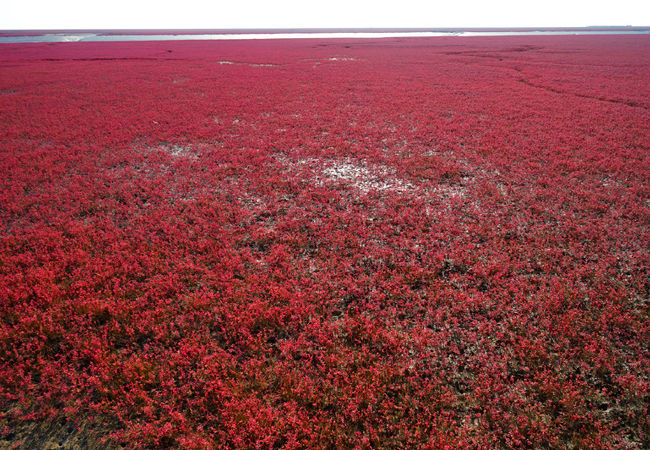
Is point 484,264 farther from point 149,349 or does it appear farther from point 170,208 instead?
point 170,208

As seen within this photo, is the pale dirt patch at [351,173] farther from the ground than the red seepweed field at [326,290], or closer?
farther from the ground

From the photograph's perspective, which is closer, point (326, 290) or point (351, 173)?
point (326, 290)

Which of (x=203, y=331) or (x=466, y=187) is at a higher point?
(x=466, y=187)

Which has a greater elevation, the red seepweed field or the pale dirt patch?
the pale dirt patch

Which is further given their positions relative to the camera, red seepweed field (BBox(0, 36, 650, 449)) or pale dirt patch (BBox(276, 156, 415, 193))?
pale dirt patch (BBox(276, 156, 415, 193))

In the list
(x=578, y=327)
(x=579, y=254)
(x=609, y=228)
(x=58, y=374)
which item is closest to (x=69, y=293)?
(x=58, y=374)

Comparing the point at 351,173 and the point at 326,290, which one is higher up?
the point at 351,173

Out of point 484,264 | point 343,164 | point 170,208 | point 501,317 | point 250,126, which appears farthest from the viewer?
point 250,126

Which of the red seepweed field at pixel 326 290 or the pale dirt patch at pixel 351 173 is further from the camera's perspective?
the pale dirt patch at pixel 351 173
